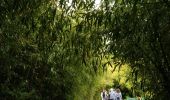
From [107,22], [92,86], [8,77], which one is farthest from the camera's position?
[92,86]

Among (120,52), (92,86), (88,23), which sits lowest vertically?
(92,86)

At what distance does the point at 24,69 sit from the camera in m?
8.30

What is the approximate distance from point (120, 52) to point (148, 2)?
0.89 meters

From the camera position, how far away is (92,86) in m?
11.5

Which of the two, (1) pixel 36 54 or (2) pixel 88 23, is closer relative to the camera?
(2) pixel 88 23

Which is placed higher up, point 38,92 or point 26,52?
point 26,52

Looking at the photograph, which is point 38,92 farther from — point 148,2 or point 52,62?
point 148,2

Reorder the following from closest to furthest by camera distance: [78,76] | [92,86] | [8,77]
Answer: [8,77], [78,76], [92,86]

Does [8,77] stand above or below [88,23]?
below

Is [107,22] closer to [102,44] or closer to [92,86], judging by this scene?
[102,44]

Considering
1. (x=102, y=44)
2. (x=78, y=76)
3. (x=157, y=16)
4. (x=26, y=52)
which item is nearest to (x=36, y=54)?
(x=26, y=52)

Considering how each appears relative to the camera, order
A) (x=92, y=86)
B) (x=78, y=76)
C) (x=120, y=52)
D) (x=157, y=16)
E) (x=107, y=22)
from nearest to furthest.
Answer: (x=157, y=16)
(x=107, y=22)
(x=120, y=52)
(x=78, y=76)
(x=92, y=86)

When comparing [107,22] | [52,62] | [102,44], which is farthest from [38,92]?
[107,22]

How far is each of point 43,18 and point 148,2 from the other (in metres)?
1.18
